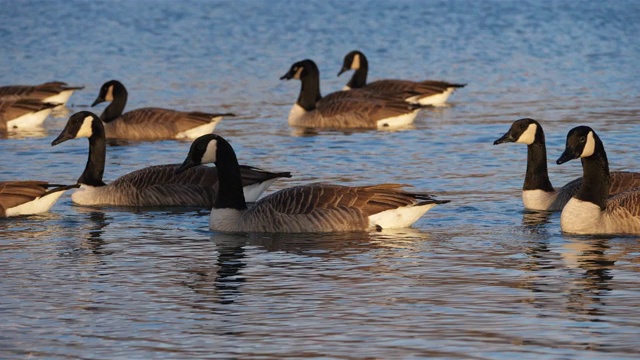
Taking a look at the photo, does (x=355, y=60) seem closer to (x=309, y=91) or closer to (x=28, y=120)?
(x=309, y=91)

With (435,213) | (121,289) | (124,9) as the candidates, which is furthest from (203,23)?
(121,289)

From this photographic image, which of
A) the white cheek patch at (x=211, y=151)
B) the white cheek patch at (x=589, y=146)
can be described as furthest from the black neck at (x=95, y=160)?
the white cheek patch at (x=589, y=146)

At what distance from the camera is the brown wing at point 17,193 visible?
13625 mm

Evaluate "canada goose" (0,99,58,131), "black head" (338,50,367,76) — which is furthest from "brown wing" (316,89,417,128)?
"canada goose" (0,99,58,131)

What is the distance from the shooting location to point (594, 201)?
12.4 meters

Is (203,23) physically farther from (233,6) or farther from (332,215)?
(332,215)

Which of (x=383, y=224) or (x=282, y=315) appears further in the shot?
(x=383, y=224)

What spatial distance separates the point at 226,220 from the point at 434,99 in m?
12.4

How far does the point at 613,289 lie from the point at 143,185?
6.47m

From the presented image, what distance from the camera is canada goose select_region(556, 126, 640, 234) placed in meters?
12.1

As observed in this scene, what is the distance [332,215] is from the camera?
1248 cm

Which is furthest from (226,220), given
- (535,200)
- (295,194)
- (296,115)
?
(296,115)

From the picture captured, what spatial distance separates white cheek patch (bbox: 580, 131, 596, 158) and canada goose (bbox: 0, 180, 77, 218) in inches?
207

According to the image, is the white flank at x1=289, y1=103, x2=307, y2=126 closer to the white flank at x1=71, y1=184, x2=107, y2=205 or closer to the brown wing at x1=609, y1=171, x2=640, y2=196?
the white flank at x1=71, y1=184, x2=107, y2=205
